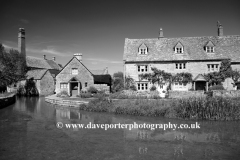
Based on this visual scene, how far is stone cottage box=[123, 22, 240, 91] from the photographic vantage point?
94.1ft

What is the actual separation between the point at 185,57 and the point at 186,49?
2.00 meters

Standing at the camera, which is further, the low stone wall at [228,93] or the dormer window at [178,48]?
the dormer window at [178,48]

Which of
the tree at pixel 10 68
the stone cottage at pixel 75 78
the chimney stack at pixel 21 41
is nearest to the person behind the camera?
the stone cottage at pixel 75 78

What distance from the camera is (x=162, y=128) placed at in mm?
13523

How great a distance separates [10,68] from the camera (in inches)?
1414

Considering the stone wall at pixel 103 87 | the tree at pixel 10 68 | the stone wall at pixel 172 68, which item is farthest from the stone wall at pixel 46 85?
the stone wall at pixel 172 68

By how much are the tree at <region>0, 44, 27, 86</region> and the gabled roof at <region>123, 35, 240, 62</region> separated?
23.1 m

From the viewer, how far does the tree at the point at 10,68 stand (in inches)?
1336

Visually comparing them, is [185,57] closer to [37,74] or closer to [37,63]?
[37,74]

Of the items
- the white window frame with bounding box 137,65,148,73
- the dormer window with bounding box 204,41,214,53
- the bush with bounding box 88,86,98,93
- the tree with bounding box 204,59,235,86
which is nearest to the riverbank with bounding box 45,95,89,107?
the bush with bounding box 88,86,98,93

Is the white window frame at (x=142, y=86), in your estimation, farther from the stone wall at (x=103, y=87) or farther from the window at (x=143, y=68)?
the stone wall at (x=103, y=87)

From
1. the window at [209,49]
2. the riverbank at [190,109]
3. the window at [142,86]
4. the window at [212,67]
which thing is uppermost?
the window at [209,49]

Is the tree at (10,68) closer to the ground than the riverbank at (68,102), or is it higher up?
higher up

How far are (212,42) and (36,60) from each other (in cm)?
4817
